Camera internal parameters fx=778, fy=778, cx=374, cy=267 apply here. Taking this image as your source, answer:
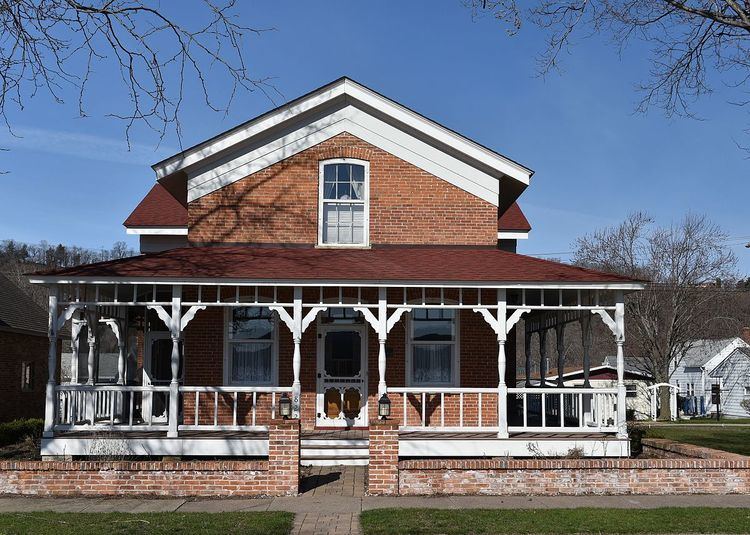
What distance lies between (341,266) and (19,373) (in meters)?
16.6

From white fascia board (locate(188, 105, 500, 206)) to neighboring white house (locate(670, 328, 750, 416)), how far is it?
37274 millimetres

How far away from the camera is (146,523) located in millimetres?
10336

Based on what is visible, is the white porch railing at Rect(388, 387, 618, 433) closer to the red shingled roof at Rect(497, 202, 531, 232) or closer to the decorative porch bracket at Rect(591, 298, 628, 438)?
the decorative porch bracket at Rect(591, 298, 628, 438)

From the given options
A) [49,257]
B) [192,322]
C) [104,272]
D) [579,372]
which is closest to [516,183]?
[192,322]

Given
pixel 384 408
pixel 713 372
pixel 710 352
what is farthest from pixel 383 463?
pixel 710 352

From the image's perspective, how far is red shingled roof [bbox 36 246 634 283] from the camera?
1469 cm

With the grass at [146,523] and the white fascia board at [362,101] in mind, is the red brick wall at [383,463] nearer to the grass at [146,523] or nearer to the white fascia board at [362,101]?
the grass at [146,523]

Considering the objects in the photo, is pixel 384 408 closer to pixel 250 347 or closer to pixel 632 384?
pixel 250 347

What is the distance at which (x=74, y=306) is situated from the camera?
1471cm

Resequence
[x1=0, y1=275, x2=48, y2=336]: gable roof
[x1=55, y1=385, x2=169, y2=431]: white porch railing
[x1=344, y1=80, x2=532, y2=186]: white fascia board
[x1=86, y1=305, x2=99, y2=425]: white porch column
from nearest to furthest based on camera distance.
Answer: [x1=55, y1=385, x2=169, y2=431]: white porch railing, [x1=86, y1=305, x2=99, y2=425]: white porch column, [x1=344, y1=80, x2=532, y2=186]: white fascia board, [x1=0, y1=275, x2=48, y2=336]: gable roof

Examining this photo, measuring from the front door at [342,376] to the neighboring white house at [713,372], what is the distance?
1503 inches

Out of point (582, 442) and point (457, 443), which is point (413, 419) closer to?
point (457, 443)

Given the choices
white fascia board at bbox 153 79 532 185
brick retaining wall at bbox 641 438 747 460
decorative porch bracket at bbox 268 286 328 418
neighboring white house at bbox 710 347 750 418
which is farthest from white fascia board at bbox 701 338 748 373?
decorative porch bracket at bbox 268 286 328 418

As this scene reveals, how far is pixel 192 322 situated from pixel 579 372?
1255 inches
